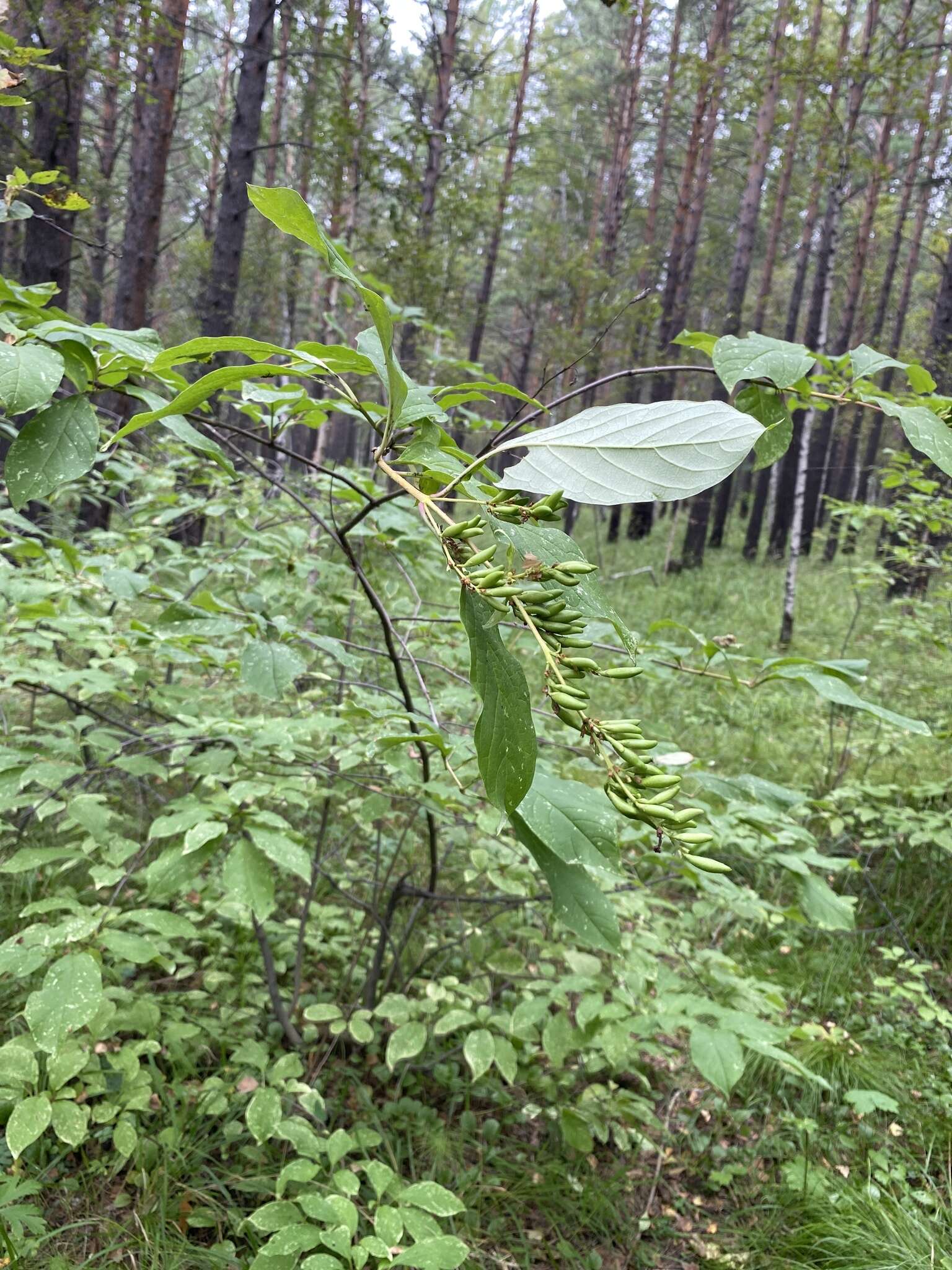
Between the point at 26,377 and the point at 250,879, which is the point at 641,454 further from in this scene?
the point at 250,879

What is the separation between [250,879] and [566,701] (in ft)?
3.36

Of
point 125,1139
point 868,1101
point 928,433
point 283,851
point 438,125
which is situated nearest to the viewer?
point 928,433

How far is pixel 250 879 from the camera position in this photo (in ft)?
4.52

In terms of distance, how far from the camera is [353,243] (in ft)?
36.7

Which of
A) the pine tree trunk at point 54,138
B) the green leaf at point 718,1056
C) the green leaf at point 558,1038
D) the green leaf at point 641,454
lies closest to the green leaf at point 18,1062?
the green leaf at point 558,1038

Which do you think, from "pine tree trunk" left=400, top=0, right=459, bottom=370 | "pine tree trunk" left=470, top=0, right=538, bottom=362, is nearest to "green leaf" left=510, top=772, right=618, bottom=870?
"pine tree trunk" left=400, top=0, right=459, bottom=370

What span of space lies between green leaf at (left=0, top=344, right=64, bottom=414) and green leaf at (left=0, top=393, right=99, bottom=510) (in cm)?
5

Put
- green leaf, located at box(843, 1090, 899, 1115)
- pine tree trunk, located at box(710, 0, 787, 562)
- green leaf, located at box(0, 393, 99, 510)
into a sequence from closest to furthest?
1. green leaf, located at box(0, 393, 99, 510)
2. green leaf, located at box(843, 1090, 899, 1115)
3. pine tree trunk, located at box(710, 0, 787, 562)

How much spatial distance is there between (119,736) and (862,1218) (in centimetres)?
255

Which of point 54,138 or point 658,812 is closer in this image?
point 658,812

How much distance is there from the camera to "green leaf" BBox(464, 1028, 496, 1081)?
1.78 meters

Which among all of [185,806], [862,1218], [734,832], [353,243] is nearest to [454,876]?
[734,832]

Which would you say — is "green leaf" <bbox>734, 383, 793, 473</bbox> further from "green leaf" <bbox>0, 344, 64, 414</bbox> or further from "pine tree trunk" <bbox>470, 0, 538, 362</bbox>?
"pine tree trunk" <bbox>470, 0, 538, 362</bbox>

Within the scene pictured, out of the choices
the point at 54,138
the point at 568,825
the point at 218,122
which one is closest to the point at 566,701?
the point at 568,825
